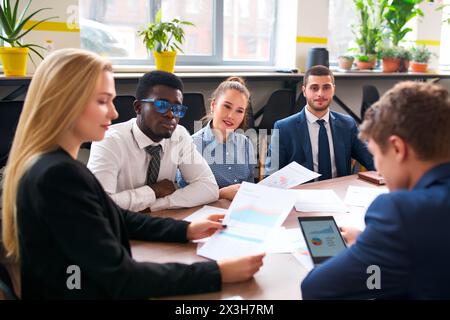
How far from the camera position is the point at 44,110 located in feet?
3.36

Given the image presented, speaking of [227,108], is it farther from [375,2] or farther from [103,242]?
[375,2]

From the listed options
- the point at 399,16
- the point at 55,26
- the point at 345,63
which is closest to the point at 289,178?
Answer: the point at 55,26

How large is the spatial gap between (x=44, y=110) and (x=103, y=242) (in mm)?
347

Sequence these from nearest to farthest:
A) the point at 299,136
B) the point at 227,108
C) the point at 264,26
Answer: the point at 227,108 < the point at 299,136 < the point at 264,26

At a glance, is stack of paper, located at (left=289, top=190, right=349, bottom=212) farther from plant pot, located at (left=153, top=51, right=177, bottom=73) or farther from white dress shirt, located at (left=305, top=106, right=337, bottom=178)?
plant pot, located at (left=153, top=51, right=177, bottom=73)

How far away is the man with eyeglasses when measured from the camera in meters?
1.71

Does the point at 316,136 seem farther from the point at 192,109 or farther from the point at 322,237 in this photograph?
the point at 322,237

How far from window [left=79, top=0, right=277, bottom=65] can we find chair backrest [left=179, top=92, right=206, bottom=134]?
0.77m

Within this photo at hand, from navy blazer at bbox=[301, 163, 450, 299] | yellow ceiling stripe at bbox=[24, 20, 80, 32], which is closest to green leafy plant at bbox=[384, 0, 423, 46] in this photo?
yellow ceiling stripe at bbox=[24, 20, 80, 32]

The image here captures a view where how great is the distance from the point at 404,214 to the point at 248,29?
379 centimetres

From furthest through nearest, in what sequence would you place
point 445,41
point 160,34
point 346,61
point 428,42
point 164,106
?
point 445,41, point 428,42, point 346,61, point 160,34, point 164,106

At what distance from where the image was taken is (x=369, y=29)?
15.3 ft
